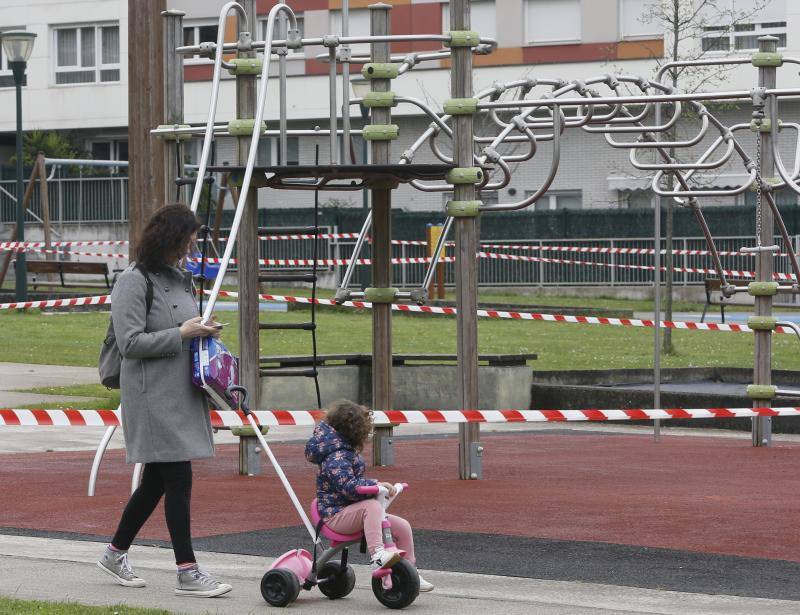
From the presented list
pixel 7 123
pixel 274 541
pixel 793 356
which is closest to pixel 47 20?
pixel 7 123

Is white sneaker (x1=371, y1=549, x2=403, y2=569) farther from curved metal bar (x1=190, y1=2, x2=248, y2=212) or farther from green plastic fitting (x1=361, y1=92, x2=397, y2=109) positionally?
green plastic fitting (x1=361, y1=92, x2=397, y2=109)

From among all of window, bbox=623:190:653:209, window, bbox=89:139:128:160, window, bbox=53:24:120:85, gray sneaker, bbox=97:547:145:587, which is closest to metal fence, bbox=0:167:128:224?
window, bbox=53:24:120:85

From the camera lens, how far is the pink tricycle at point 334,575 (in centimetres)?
693

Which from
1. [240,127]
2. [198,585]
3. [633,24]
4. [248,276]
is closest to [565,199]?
[633,24]

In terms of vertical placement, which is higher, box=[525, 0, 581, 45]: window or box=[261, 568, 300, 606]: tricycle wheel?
box=[525, 0, 581, 45]: window

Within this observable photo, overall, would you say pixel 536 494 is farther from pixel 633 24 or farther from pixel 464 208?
pixel 633 24

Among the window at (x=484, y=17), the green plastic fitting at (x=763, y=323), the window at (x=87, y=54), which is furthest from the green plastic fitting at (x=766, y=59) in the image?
the window at (x=87, y=54)

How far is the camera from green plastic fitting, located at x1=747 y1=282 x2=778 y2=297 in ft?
45.6

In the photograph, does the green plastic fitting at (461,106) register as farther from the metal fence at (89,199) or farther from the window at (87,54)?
the window at (87,54)

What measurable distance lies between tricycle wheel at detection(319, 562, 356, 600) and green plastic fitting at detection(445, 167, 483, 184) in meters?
4.60

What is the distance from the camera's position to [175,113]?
39.8 ft

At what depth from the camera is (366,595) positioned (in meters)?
7.41

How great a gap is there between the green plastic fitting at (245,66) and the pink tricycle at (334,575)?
5147 mm

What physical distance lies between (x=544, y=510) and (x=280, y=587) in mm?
3177
